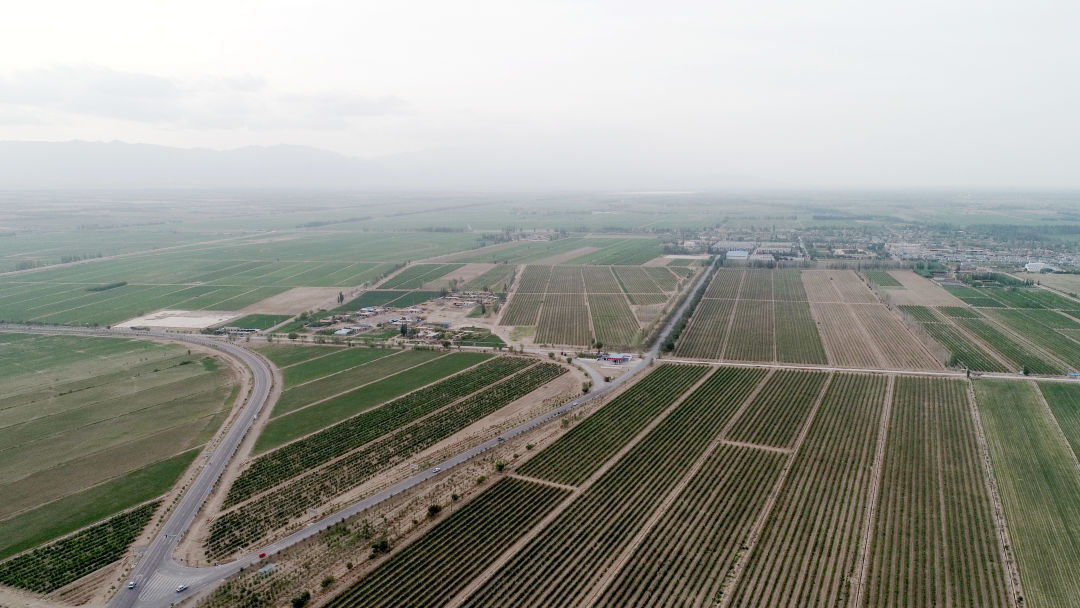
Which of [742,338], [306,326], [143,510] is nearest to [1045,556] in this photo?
→ [742,338]

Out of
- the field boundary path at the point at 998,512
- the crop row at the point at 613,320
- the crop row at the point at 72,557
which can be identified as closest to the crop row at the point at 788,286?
the crop row at the point at 613,320

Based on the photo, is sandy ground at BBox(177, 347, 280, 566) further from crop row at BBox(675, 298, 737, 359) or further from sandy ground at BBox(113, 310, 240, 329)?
crop row at BBox(675, 298, 737, 359)

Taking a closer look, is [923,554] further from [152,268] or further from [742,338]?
[152,268]

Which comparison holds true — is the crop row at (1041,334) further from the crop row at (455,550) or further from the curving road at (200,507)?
the crop row at (455,550)

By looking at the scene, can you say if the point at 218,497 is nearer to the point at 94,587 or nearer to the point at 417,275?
the point at 94,587

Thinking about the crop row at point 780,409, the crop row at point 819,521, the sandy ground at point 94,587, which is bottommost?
the sandy ground at point 94,587

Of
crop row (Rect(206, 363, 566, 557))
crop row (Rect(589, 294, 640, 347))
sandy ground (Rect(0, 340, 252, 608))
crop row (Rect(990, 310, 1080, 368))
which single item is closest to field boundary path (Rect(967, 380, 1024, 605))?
crop row (Rect(990, 310, 1080, 368))
